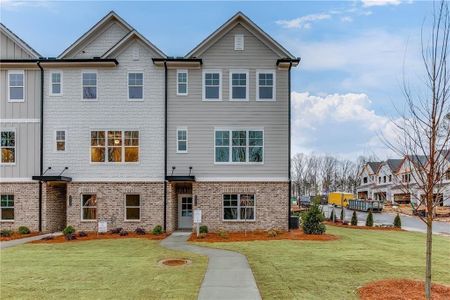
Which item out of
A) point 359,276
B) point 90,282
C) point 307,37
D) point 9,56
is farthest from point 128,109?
point 359,276

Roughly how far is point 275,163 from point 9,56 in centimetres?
1641

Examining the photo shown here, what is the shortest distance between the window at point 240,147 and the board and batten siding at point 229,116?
332 millimetres

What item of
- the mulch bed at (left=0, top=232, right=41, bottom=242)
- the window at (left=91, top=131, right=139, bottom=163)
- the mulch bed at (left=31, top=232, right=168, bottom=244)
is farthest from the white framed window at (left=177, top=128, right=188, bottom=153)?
the mulch bed at (left=0, top=232, right=41, bottom=242)

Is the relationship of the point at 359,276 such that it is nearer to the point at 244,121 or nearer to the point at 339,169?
the point at 244,121

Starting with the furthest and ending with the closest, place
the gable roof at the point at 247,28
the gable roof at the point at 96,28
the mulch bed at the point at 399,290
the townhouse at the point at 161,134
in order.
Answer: the gable roof at the point at 96,28, the townhouse at the point at 161,134, the gable roof at the point at 247,28, the mulch bed at the point at 399,290

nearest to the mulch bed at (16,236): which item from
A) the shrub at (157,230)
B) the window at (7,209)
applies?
the window at (7,209)

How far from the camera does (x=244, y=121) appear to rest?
20.0 metres

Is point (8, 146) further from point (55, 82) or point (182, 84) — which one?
point (182, 84)

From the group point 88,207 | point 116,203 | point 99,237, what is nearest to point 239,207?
point 116,203

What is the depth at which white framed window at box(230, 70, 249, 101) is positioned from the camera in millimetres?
20141

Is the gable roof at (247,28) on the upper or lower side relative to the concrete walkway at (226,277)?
upper

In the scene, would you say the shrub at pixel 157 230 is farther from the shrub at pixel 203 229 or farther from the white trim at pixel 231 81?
the white trim at pixel 231 81

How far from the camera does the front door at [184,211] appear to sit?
21.2 meters

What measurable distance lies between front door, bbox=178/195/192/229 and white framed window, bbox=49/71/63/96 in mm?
9244
